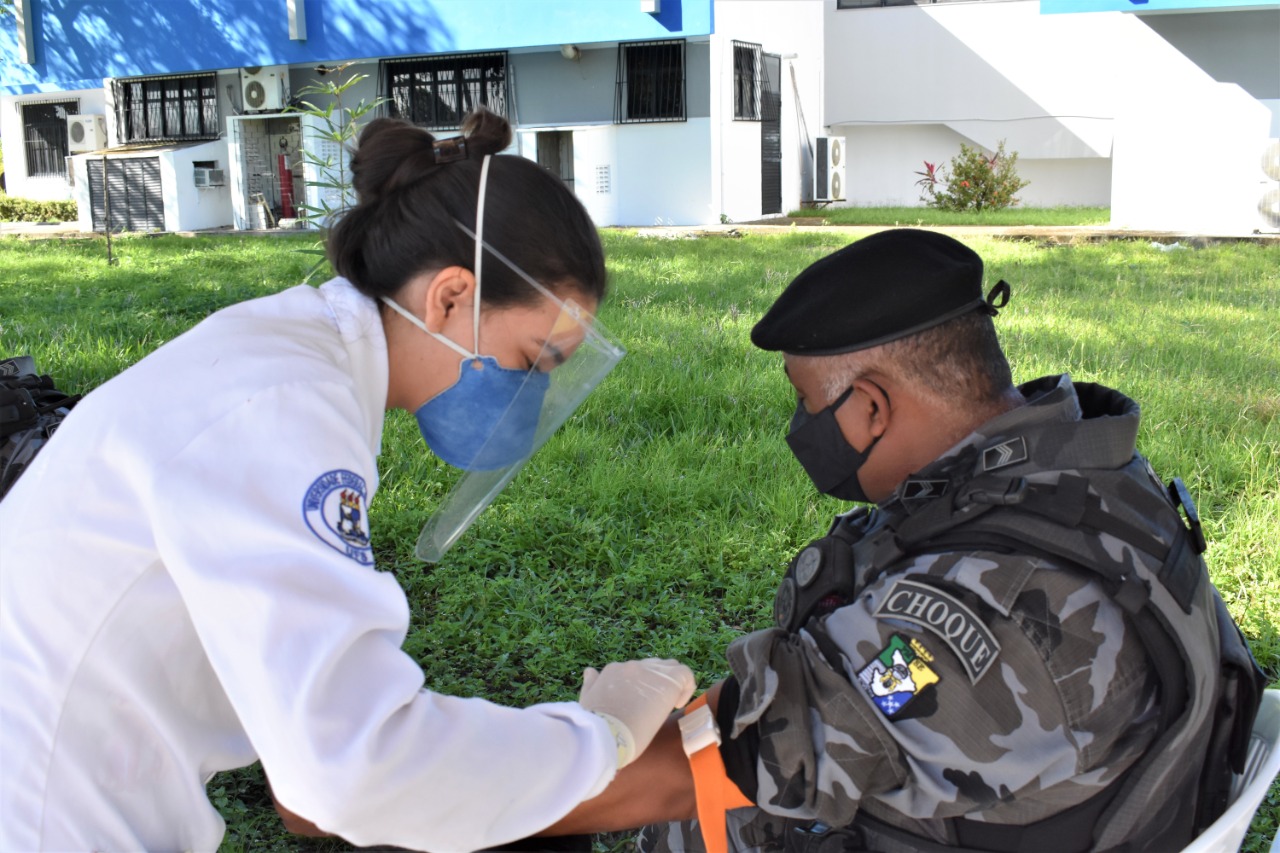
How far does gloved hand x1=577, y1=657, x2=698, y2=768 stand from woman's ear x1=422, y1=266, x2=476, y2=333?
0.52m

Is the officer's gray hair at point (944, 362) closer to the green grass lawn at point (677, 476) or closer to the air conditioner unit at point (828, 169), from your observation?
the green grass lawn at point (677, 476)

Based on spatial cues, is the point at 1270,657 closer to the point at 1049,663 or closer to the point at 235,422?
the point at 1049,663

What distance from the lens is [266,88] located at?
54.9ft

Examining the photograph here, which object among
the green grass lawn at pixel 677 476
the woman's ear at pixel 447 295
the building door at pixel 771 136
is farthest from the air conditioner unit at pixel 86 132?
the woman's ear at pixel 447 295

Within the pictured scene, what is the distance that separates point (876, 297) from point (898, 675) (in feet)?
1.87

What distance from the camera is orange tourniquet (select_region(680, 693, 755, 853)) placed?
1.54 metres

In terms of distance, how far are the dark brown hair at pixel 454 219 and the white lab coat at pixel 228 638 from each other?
7.6 inches

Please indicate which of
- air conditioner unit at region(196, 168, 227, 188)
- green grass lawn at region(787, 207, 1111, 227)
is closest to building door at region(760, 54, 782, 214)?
green grass lawn at region(787, 207, 1111, 227)

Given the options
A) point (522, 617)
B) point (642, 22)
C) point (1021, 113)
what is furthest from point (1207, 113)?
point (522, 617)

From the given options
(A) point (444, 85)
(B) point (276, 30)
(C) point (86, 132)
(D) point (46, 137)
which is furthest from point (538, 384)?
(D) point (46, 137)

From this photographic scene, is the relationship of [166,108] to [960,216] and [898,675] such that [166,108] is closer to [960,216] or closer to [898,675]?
[960,216]

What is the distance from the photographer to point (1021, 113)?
766 inches

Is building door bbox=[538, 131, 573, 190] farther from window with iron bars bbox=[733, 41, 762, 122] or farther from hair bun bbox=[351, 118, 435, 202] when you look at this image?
hair bun bbox=[351, 118, 435, 202]

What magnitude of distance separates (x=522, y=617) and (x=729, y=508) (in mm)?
903
